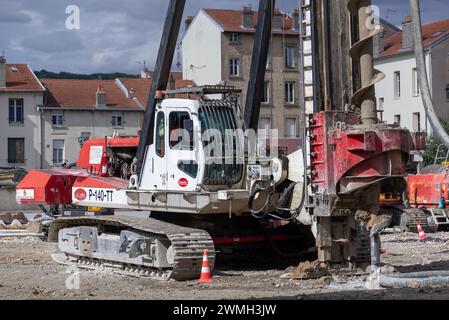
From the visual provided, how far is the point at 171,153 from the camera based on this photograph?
46.5ft

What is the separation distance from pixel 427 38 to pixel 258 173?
48000 millimetres

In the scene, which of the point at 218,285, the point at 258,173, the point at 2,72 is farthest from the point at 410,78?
the point at 218,285

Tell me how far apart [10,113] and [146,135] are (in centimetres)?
5170

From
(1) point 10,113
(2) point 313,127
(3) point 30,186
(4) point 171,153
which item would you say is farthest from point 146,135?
(1) point 10,113

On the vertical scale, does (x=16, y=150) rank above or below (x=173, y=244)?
above

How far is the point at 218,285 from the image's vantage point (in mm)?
13055

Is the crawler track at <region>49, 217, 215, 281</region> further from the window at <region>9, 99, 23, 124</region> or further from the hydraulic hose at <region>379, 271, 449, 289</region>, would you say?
the window at <region>9, 99, 23, 124</region>

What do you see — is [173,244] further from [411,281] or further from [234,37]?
[234,37]

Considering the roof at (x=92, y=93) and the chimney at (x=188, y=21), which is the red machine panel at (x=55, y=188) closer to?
the roof at (x=92, y=93)

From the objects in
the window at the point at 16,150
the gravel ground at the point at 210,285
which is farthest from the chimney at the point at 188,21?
the gravel ground at the point at 210,285

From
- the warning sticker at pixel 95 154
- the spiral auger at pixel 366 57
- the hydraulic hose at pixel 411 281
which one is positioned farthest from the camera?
the warning sticker at pixel 95 154

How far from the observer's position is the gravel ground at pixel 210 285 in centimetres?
1157

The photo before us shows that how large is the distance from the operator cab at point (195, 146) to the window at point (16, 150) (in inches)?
2011
